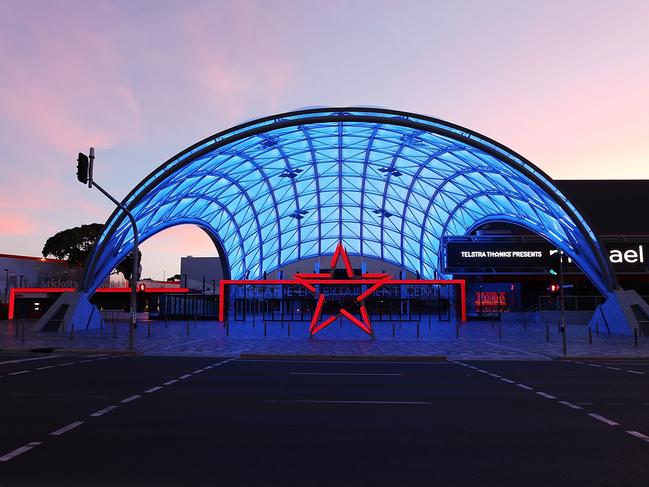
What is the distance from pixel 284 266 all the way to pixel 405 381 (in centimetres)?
7162

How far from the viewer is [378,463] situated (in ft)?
23.2

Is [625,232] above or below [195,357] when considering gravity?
above

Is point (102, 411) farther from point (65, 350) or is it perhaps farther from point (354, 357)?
point (65, 350)

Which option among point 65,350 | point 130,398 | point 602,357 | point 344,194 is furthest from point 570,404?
point 344,194

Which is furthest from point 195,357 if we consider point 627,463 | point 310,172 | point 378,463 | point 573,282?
point 573,282

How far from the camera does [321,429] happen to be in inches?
357

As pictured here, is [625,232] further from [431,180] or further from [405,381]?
[405,381]

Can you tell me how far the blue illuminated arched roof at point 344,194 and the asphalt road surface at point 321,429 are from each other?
2864 cm

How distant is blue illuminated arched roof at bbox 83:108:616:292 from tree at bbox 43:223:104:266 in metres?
28.5

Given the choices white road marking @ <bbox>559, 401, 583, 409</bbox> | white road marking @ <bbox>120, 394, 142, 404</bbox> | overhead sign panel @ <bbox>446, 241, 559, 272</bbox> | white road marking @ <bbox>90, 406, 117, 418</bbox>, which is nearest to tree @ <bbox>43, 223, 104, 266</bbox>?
overhead sign panel @ <bbox>446, 241, 559, 272</bbox>

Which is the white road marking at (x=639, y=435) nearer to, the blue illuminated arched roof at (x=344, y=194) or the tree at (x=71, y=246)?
the blue illuminated arched roof at (x=344, y=194)

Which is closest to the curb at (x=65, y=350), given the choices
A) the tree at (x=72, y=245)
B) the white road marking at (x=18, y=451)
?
the white road marking at (x=18, y=451)

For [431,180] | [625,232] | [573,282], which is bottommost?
[573,282]

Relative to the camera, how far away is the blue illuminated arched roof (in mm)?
42250
